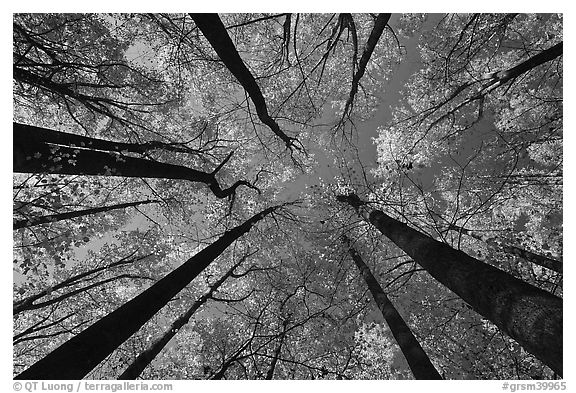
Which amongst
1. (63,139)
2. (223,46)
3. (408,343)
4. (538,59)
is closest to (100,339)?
(63,139)

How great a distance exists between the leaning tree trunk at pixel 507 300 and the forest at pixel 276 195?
508 mm

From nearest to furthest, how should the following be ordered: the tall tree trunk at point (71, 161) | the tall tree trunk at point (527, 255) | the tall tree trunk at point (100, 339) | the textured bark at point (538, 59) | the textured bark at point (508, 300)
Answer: the textured bark at point (508, 300), the tall tree trunk at point (100, 339), the tall tree trunk at point (71, 161), the textured bark at point (538, 59), the tall tree trunk at point (527, 255)

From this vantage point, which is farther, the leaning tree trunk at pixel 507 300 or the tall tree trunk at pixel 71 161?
the tall tree trunk at pixel 71 161

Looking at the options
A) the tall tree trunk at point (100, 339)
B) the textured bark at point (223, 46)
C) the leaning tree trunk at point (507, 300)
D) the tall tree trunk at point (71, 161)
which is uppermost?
the textured bark at point (223, 46)

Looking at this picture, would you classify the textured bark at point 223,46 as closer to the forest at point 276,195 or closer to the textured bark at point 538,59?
the forest at point 276,195

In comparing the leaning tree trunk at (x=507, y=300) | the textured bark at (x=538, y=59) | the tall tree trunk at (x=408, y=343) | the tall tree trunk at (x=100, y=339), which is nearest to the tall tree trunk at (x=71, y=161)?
the tall tree trunk at (x=100, y=339)

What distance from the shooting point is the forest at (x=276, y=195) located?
6098 mm

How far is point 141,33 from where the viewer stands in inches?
311

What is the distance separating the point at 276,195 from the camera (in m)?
12.8

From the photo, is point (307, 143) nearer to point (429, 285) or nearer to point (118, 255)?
point (429, 285)

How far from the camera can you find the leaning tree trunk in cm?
223

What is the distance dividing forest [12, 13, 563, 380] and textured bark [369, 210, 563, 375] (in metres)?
0.57

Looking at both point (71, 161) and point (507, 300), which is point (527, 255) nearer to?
point (507, 300)

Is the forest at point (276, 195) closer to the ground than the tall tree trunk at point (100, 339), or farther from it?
farther from it
